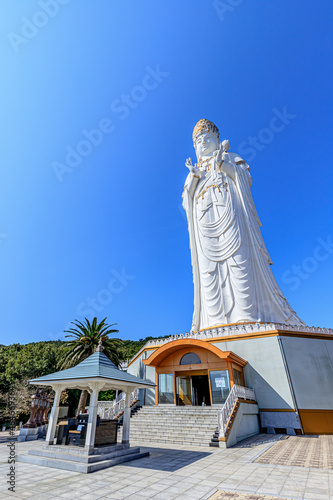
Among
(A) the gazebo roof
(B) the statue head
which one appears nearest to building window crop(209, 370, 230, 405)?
(A) the gazebo roof

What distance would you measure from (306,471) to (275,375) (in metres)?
9.90

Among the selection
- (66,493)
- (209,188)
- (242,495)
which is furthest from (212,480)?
(209,188)

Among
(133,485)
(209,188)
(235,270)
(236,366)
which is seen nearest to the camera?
(133,485)

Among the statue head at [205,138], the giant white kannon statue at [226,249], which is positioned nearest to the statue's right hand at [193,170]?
the giant white kannon statue at [226,249]

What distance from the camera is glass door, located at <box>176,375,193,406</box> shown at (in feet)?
54.1

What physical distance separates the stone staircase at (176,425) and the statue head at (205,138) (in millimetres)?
26666

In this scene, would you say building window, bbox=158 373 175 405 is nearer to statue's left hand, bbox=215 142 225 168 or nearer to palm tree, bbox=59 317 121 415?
palm tree, bbox=59 317 121 415

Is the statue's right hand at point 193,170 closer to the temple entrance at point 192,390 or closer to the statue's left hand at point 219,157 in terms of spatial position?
the statue's left hand at point 219,157

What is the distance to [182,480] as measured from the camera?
6242mm

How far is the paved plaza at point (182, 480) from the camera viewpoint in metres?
5.26

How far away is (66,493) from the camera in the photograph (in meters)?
5.43

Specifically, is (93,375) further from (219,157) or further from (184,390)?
(219,157)

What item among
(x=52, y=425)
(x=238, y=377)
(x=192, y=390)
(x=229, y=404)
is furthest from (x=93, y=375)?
(x=192, y=390)

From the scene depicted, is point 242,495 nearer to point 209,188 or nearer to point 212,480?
point 212,480
